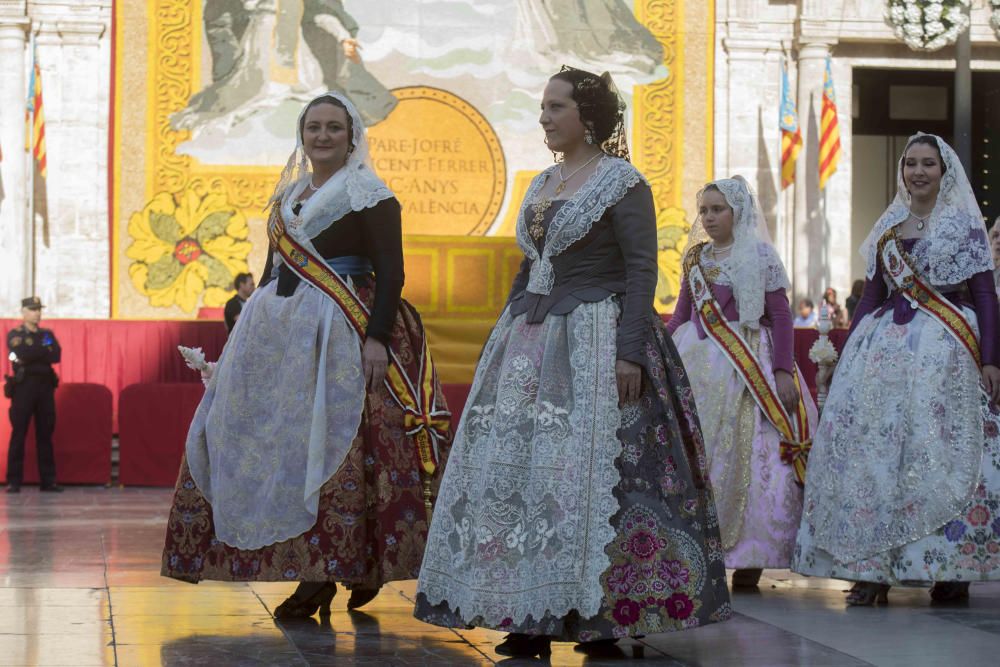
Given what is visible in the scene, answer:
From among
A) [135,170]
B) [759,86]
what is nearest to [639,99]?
[759,86]

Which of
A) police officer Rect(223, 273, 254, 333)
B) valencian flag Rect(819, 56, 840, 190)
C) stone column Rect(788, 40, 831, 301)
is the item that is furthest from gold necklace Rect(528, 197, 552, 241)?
stone column Rect(788, 40, 831, 301)

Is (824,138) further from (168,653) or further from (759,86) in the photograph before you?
(168,653)

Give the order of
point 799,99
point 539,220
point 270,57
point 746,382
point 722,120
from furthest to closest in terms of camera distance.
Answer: point 799,99 < point 722,120 < point 270,57 < point 746,382 < point 539,220

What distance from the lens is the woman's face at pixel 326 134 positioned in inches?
209

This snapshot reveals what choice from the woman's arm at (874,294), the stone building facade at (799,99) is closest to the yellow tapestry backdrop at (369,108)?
the stone building facade at (799,99)

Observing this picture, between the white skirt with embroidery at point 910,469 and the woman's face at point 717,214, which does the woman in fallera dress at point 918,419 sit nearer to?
the white skirt with embroidery at point 910,469

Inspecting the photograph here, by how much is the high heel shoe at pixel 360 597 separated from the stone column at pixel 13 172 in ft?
44.5

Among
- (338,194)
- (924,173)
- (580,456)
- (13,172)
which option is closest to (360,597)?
(338,194)

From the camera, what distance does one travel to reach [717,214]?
663 cm

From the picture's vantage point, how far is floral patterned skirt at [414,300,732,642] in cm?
413

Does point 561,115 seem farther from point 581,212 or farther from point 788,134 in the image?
point 788,134

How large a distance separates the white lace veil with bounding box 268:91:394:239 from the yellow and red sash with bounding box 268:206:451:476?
76 mm

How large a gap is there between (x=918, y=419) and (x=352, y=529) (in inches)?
81.9

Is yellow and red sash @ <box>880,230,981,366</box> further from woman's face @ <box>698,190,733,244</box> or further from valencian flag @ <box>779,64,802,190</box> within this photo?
valencian flag @ <box>779,64,802,190</box>
